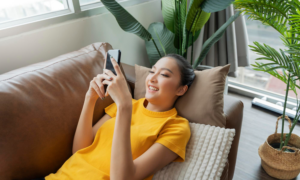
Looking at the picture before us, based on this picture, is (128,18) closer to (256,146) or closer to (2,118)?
(2,118)

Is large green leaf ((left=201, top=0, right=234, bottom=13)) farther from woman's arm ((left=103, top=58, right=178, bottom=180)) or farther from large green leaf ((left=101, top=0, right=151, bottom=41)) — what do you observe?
woman's arm ((left=103, top=58, right=178, bottom=180))

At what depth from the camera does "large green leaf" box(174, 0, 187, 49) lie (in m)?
1.66

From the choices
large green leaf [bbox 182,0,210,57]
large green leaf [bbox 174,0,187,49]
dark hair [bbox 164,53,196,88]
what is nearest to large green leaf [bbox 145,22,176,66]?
large green leaf [bbox 174,0,187,49]

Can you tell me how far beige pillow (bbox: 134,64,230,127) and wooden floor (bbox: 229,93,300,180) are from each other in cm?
75

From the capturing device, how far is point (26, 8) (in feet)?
5.18

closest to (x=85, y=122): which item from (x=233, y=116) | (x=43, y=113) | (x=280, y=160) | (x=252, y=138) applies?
(x=43, y=113)

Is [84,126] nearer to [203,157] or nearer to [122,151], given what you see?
[122,151]

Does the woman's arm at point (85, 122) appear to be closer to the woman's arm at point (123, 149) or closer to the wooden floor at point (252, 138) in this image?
the woman's arm at point (123, 149)

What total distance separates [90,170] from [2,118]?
1.39ft

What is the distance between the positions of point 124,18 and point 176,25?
42 cm

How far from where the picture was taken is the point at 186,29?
5.52 feet

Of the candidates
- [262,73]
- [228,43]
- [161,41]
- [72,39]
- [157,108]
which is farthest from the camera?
[262,73]

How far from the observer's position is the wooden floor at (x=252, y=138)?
1.75 metres

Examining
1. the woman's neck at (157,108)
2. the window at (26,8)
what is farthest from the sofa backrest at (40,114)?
the window at (26,8)
